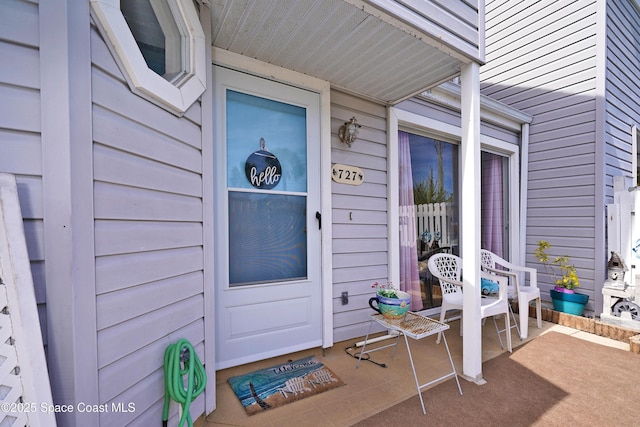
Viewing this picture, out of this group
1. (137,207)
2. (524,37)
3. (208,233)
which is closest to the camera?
(137,207)

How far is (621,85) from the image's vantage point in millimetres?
4035

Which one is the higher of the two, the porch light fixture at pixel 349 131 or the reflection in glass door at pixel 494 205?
the porch light fixture at pixel 349 131

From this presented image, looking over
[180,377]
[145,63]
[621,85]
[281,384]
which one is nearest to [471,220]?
[281,384]

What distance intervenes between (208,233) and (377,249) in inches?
65.0

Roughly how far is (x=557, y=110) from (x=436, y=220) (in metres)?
2.43

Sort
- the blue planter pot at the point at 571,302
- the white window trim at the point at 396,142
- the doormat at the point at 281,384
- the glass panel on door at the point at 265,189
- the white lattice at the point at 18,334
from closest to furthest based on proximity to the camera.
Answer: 1. the white lattice at the point at 18,334
2. the doormat at the point at 281,384
3. the glass panel on door at the point at 265,189
4. the white window trim at the point at 396,142
5. the blue planter pot at the point at 571,302

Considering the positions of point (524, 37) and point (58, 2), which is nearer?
point (58, 2)

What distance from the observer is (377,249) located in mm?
2826

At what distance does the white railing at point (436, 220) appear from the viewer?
3296mm

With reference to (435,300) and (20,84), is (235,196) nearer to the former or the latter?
(20,84)

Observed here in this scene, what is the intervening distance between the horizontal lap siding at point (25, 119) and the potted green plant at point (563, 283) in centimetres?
466

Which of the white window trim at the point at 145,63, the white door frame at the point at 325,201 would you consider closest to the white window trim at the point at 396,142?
the white door frame at the point at 325,201

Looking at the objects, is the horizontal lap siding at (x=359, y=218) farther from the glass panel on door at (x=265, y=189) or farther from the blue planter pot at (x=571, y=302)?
the blue planter pot at (x=571, y=302)

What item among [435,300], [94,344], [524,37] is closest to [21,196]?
[94,344]
